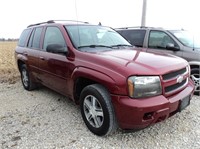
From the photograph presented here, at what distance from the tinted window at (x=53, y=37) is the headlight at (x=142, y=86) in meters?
1.72

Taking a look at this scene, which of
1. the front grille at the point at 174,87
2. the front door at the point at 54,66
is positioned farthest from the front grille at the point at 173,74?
the front door at the point at 54,66

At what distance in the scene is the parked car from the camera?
524 centimetres

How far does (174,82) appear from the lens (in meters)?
3.12

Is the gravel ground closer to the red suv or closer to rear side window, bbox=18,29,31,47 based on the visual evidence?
the red suv

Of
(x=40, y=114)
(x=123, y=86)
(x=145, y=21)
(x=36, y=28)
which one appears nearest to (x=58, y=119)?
(x=40, y=114)

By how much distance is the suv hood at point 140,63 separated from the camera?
2.90 m

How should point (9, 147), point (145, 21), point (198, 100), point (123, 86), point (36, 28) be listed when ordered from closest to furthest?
point (123, 86) < point (9, 147) < point (198, 100) < point (36, 28) < point (145, 21)

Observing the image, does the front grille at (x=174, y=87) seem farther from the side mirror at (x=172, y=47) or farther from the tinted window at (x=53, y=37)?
the side mirror at (x=172, y=47)

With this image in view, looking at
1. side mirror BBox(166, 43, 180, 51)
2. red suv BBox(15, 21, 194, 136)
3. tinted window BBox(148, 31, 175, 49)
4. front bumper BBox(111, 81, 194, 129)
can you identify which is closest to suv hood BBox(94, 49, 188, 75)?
red suv BBox(15, 21, 194, 136)

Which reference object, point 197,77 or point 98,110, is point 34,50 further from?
point 197,77

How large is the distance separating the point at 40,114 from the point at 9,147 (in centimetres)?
116

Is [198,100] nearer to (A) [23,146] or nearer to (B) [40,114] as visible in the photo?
(B) [40,114]

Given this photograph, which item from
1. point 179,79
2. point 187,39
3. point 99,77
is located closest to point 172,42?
point 187,39

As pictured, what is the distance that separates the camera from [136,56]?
3455mm
